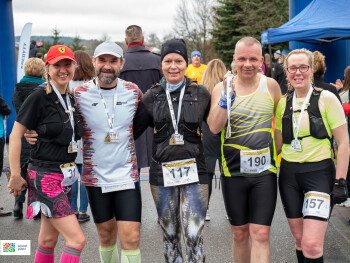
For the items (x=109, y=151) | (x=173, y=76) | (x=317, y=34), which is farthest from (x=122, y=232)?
(x=317, y=34)

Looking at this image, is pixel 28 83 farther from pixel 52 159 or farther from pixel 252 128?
pixel 252 128

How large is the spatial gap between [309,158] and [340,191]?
1.07ft

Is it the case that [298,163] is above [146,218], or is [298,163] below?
above

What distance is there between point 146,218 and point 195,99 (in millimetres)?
2922

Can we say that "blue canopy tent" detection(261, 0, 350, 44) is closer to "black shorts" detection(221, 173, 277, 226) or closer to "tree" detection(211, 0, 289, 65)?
"black shorts" detection(221, 173, 277, 226)

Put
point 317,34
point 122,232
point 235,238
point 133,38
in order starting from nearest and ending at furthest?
point 122,232, point 235,238, point 133,38, point 317,34

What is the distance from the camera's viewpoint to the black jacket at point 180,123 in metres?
3.34

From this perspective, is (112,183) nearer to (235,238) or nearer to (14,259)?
(235,238)

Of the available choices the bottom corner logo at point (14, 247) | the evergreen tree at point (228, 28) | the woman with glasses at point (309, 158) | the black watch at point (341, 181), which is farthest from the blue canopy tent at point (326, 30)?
the evergreen tree at point (228, 28)

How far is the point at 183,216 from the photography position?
11.0 feet

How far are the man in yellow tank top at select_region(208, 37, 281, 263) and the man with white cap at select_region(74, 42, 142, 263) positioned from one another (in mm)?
706

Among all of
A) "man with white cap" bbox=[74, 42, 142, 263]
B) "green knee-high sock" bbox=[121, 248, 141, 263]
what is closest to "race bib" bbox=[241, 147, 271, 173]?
"man with white cap" bbox=[74, 42, 142, 263]

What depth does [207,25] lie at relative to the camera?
38438 millimetres

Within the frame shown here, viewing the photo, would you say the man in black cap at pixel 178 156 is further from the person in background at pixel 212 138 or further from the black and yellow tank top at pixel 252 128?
the person in background at pixel 212 138
